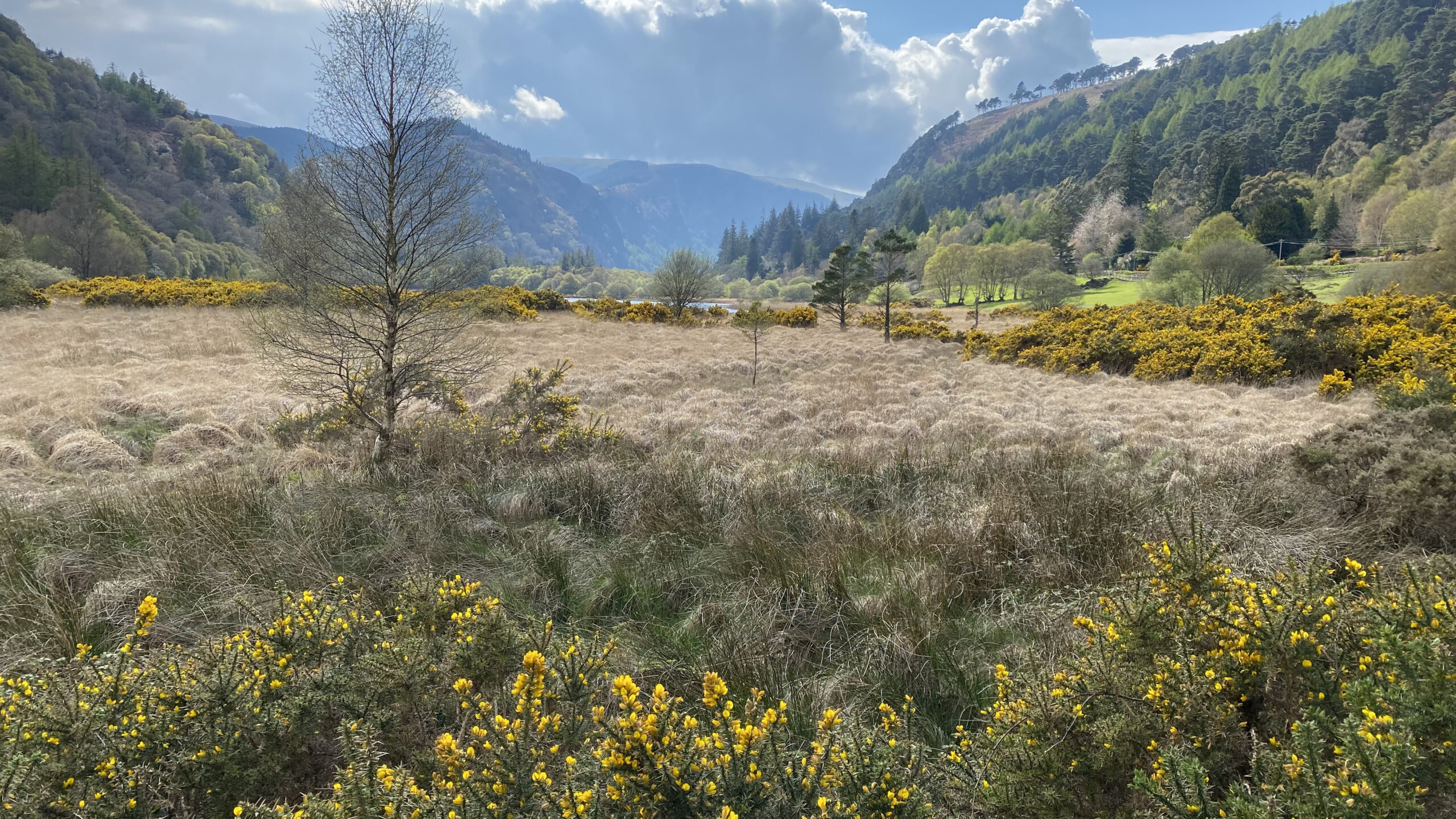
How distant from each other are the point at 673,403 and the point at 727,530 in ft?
25.0

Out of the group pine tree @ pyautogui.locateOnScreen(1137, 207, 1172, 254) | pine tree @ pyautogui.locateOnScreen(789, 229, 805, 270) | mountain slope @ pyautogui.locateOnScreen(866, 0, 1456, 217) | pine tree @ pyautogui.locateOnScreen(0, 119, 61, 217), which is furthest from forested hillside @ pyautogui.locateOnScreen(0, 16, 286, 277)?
mountain slope @ pyautogui.locateOnScreen(866, 0, 1456, 217)

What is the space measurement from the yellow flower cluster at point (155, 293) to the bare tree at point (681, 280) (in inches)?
866

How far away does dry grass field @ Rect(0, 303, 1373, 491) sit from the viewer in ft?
24.9

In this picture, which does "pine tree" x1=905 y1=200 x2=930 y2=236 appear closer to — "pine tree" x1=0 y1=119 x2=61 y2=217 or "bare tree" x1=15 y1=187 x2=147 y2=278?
"bare tree" x1=15 y1=187 x2=147 y2=278

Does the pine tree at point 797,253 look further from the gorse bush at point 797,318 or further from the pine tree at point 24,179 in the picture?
the pine tree at point 24,179

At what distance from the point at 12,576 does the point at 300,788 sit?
349 cm

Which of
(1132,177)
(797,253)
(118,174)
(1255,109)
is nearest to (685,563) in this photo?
(1132,177)

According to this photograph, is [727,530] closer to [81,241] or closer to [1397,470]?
[1397,470]

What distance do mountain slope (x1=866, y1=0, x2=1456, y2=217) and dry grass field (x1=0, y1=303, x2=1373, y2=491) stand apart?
215ft

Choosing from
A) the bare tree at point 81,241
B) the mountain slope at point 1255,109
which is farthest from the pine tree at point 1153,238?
the bare tree at point 81,241

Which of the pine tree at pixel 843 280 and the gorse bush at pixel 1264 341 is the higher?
the pine tree at pixel 843 280

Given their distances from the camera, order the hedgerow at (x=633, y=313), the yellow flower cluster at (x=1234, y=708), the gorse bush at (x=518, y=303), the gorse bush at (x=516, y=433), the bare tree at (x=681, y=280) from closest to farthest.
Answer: the yellow flower cluster at (x=1234, y=708), the gorse bush at (x=516, y=433), the gorse bush at (x=518, y=303), the hedgerow at (x=633, y=313), the bare tree at (x=681, y=280)

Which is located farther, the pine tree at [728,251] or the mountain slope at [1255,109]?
the pine tree at [728,251]

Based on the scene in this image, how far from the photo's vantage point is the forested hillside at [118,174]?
39844mm
